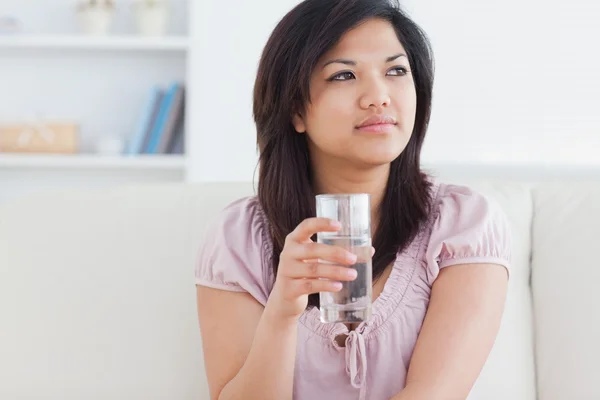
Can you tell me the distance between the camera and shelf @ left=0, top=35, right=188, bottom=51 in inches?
155

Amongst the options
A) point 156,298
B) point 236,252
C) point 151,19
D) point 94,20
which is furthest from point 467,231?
point 94,20

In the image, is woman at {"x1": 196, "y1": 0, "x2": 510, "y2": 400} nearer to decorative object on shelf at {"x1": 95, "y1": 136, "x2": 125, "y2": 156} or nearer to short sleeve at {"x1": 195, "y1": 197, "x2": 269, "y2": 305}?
short sleeve at {"x1": 195, "y1": 197, "x2": 269, "y2": 305}

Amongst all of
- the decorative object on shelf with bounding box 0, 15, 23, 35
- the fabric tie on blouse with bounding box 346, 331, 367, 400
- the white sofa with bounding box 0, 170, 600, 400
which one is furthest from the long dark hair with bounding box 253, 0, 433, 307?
the decorative object on shelf with bounding box 0, 15, 23, 35

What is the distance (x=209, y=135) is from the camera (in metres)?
3.96

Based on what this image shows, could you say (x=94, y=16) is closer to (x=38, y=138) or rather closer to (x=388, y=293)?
(x=38, y=138)

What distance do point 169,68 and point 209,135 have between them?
0.45 m

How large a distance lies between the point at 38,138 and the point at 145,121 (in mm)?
502

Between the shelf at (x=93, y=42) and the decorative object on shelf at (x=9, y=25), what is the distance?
0.04 m

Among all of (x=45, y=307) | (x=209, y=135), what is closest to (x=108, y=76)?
(x=209, y=135)

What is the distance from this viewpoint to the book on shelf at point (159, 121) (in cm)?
396

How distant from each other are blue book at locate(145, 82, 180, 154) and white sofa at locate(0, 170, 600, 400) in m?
2.07

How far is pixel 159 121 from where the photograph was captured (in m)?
3.99

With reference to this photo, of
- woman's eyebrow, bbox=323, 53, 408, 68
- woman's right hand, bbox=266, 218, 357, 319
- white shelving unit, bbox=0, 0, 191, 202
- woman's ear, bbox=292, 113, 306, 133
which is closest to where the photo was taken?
woman's right hand, bbox=266, 218, 357, 319

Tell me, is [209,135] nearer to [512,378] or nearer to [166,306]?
[166,306]
